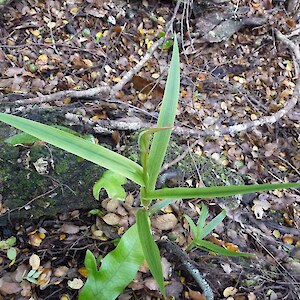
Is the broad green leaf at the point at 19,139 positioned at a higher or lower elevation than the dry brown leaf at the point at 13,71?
higher

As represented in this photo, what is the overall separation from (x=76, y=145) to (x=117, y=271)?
47cm

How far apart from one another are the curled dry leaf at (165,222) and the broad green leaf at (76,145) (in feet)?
1.71

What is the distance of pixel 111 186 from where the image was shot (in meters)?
1.46

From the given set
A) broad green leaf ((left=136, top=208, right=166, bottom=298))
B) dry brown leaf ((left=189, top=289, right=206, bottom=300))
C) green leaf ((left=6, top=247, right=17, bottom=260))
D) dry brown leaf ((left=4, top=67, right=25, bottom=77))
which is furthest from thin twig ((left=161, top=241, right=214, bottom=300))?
dry brown leaf ((left=4, top=67, right=25, bottom=77))

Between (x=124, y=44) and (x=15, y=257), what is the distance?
5.44 feet

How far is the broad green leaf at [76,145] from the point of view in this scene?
1.05 metres

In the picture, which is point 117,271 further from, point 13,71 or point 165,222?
point 13,71

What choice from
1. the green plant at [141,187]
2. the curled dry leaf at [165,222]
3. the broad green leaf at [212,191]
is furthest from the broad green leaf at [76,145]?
the curled dry leaf at [165,222]

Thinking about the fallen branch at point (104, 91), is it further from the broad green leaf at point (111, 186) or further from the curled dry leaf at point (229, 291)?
the curled dry leaf at point (229, 291)

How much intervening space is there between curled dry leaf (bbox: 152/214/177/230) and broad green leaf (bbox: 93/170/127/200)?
27cm

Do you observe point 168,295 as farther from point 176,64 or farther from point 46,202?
point 176,64

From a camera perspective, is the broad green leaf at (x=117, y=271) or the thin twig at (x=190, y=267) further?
the thin twig at (x=190, y=267)

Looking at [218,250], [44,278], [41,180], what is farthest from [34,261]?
[218,250]

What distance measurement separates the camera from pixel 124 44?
104 inches
